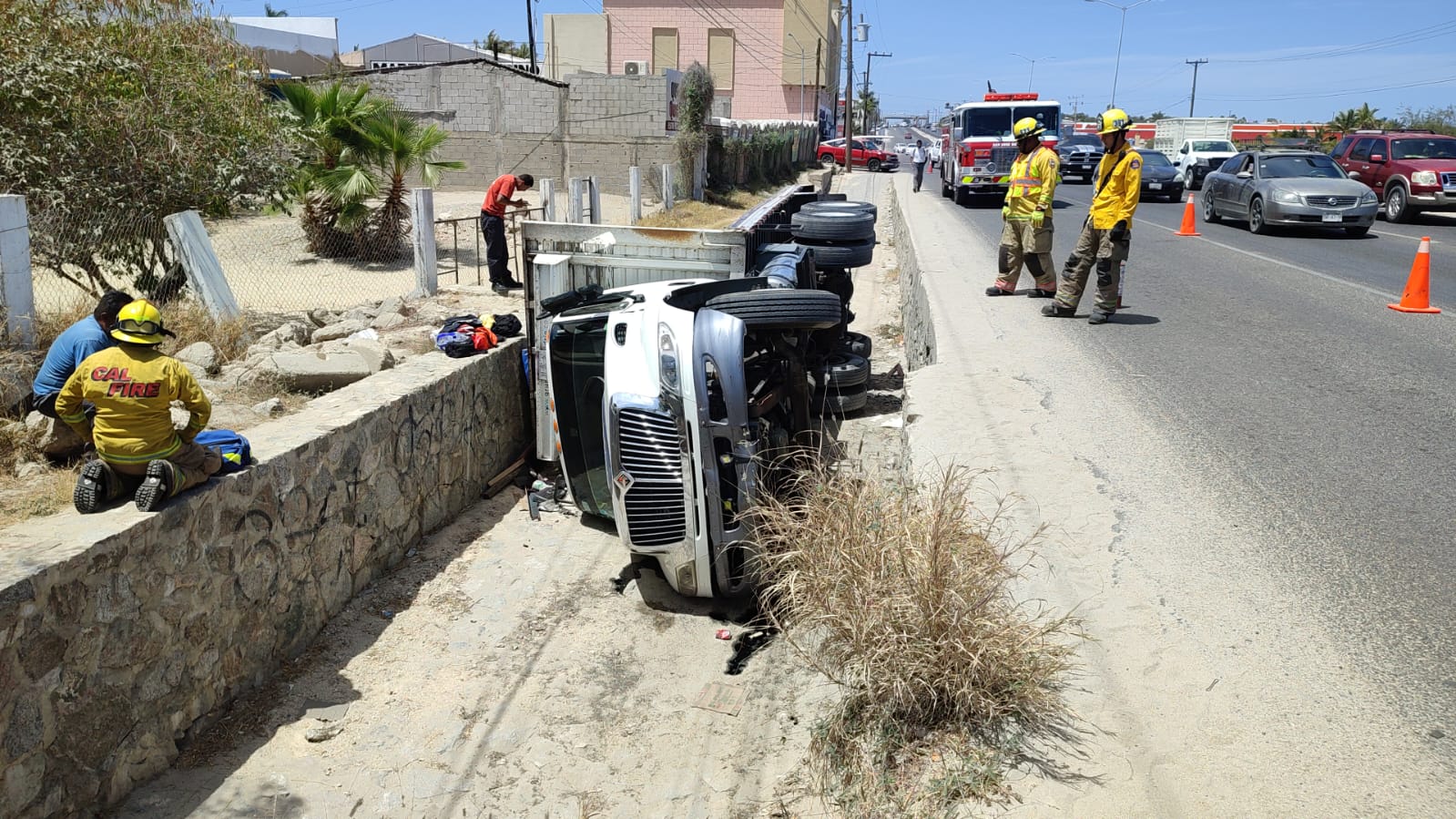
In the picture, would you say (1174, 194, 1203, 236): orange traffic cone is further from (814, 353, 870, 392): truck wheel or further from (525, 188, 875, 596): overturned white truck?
(525, 188, 875, 596): overturned white truck

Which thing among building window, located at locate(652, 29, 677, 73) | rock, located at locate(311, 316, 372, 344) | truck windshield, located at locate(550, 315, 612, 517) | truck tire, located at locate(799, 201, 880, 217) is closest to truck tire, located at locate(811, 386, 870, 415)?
truck tire, located at locate(799, 201, 880, 217)

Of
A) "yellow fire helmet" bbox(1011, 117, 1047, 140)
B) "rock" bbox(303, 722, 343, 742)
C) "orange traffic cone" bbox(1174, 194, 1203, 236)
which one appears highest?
"yellow fire helmet" bbox(1011, 117, 1047, 140)

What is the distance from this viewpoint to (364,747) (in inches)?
192

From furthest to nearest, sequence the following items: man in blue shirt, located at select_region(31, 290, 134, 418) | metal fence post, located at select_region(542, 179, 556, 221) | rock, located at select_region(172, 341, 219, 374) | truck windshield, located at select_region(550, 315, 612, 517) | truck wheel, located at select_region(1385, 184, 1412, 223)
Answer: truck wheel, located at select_region(1385, 184, 1412, 223)
metal fence post, located at select_region(542, 179, 556, 221)
rock, located at select_region(172, 341, 219, 374)
truck windshield, located at select_region(550, 315, 612, 517)
man in blue shirt, located at select_region(31, 290, 134, 418)

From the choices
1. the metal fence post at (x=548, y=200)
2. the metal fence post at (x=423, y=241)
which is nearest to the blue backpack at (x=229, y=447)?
the metal fence post at (x=423, y=241)

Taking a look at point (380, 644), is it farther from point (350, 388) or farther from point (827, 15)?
point (827, 15)

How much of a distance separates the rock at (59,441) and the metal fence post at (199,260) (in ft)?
11.4

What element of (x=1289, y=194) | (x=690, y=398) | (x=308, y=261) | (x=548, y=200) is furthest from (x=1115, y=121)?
(x=308, y=261)

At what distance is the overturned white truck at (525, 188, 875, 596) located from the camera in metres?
5.57

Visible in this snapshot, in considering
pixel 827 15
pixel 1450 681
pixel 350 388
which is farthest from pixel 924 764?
pixel 827 15

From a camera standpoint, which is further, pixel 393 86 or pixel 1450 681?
pixel 393 86

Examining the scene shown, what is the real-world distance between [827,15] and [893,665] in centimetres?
7855

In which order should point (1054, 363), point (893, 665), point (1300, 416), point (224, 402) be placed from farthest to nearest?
point (1054, 363) → point (224, 402) → point (1300, 416) → point (893, 665)

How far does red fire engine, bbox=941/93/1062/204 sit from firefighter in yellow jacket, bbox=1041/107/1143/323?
51.0 ft
